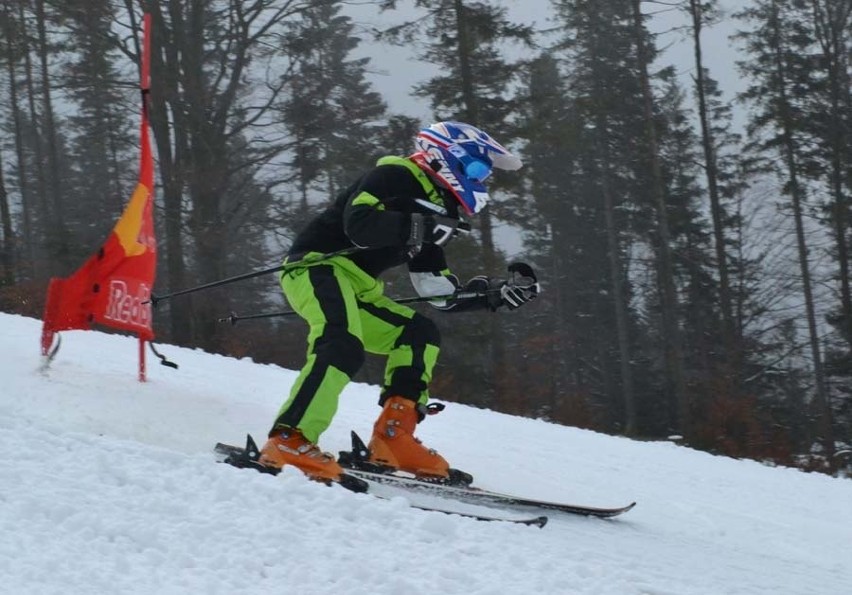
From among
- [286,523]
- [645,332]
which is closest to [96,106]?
[286,523]

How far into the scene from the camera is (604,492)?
5.58 m

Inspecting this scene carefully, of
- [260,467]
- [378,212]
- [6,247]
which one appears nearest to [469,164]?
[378,212]

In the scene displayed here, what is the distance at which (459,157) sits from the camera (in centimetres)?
482

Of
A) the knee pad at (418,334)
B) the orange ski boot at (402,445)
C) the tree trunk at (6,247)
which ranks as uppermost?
the tree trunk at (6,247)

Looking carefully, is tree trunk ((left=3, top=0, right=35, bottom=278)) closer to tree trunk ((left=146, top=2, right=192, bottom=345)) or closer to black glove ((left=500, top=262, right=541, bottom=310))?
tree trunk ((left=146, top=2, right=192, bottom=345))

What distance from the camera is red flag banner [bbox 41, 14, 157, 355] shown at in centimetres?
588

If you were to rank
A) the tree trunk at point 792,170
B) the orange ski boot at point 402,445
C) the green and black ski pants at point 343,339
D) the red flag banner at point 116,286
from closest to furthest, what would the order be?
1. the green and black ski pants at point 343,339
2. the orange ski boot at point 402,445
3. the red flag banner at point 116,286
4. the tree trunk at point 792,170

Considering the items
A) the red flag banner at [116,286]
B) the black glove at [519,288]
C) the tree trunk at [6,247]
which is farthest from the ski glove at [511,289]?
the tree trunk at [6,247]

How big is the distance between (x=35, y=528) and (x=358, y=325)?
191cm

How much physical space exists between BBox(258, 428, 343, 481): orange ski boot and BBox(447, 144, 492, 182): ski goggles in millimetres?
1632

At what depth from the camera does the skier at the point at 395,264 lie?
14.7 feet

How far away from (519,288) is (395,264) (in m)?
Answer: 0.69

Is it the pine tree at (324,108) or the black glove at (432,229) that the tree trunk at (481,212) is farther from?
the black glove at (432,229)

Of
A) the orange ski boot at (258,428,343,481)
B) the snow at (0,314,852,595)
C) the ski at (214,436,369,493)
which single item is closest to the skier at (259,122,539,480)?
the orange ski boot at (258,428,343,481)
